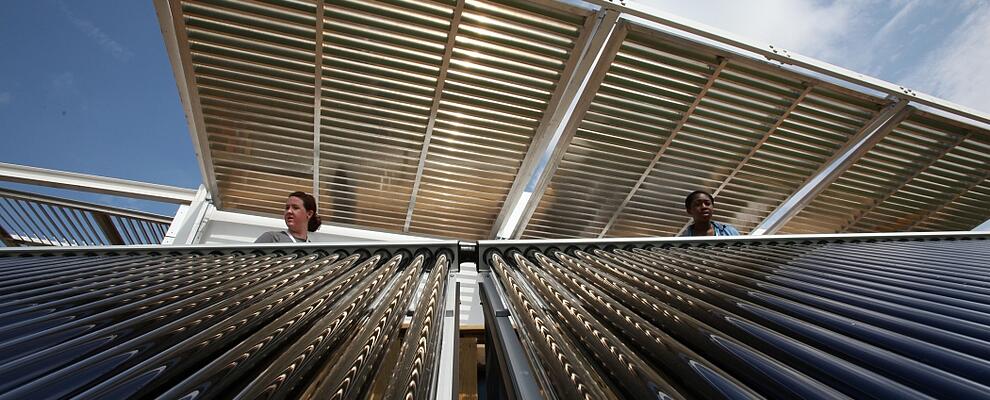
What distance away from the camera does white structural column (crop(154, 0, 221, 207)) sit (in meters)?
5.82

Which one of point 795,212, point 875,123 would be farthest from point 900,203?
point 875,123

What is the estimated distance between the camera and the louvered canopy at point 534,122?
247 inches

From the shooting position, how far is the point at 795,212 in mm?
9914

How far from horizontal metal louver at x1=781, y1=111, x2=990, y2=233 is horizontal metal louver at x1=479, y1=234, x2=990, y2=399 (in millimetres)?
8162

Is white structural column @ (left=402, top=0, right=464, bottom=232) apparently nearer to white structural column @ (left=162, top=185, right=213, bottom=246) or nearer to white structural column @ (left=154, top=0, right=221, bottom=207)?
white structural column @ (left=154, top=0, right=221, bottom=207)

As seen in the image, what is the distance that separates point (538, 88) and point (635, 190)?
11.1 ft

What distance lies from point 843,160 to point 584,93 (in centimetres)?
577

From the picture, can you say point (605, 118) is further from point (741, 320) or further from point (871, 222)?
point (871, 222)

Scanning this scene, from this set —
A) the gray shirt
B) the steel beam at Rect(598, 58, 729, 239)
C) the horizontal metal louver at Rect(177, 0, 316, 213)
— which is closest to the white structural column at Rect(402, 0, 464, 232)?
the horizontal metal louver at Rect(177, 0, 316, 213)

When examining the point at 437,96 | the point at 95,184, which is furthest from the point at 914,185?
the point at 95,184

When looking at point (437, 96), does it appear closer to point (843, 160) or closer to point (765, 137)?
point (765, 137)

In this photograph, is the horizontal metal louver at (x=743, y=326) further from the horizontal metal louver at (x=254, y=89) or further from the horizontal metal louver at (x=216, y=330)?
the horizontal metal louver at (x=254, y=89)

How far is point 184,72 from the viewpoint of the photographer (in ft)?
21.4

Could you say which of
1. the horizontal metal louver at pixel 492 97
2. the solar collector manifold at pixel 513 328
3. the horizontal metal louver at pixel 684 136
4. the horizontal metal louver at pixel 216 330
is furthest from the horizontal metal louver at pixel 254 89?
the horizontal metal louver at pixel 216 330
